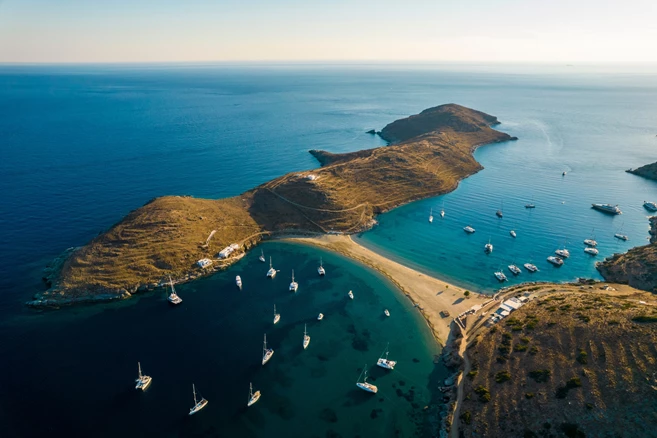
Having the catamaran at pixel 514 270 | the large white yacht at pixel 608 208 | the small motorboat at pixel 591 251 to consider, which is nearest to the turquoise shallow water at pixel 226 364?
the catamaran at pixel 514 270

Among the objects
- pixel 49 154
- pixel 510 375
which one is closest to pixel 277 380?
pixel 510 375

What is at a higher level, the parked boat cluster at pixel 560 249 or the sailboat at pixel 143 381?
the parked boat cluster at pixel 560 249

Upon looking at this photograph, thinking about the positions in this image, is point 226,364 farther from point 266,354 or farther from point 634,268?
point 634,268

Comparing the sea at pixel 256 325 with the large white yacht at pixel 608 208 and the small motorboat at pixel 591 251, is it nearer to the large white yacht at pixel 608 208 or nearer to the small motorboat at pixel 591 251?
the small motorboat at pixel 591 251

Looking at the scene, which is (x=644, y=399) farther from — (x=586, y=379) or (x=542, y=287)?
(x=542, y=287)

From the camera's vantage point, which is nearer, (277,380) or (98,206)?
(277,380)

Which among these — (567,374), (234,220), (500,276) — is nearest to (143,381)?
(234,220)
